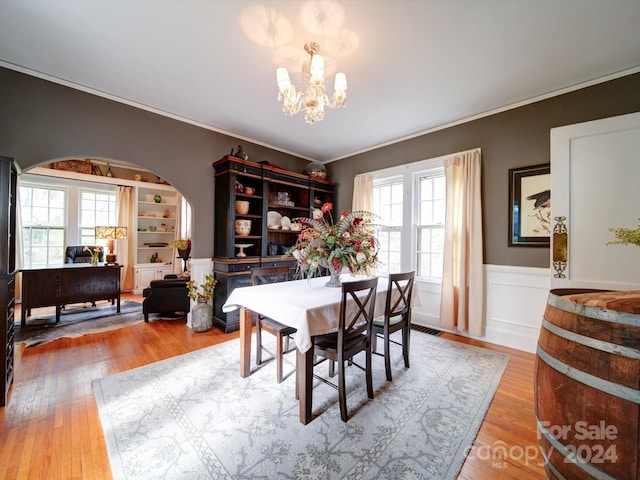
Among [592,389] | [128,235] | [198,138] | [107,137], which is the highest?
[198,138]

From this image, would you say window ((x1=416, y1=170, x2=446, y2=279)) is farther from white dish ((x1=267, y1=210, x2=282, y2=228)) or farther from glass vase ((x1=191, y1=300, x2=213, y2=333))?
glass vase ((x1=191, y1=300, x2=213, y2=333))

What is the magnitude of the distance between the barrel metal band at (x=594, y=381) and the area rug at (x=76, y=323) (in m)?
4.45

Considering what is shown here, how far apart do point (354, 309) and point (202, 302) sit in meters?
2.43

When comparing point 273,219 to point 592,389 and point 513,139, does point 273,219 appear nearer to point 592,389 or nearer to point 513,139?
point 513,139

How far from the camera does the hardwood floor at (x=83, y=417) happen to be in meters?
1.36

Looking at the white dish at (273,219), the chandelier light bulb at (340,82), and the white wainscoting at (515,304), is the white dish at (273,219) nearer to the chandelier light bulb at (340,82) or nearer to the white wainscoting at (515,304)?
the chandelier light bulb at (340,82)

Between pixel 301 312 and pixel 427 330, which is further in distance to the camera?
pixel 427 330

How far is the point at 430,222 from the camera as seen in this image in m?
3.69

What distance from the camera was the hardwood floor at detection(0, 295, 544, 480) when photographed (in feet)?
4.46

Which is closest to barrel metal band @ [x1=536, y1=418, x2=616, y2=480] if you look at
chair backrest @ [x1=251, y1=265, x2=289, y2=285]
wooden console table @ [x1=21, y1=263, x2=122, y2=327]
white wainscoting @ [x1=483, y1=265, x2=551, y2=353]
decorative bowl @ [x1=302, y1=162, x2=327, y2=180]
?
chair backrest @ [x1=251, y1=265, x2=289, y2=285]

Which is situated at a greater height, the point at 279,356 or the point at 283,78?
the point at 283,78

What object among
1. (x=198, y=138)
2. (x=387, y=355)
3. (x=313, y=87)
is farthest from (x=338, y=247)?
(x=198, y=138)

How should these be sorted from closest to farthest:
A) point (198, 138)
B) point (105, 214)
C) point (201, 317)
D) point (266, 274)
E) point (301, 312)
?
point (301, 312), point (266, 274), point (201, 317), point (198, 138), point (105, 214)

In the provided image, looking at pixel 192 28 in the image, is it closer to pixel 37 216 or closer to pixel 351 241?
pixel 351 241
